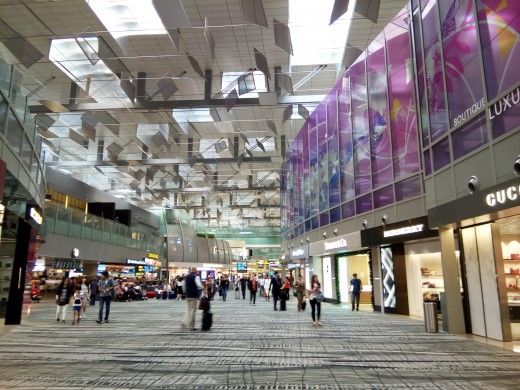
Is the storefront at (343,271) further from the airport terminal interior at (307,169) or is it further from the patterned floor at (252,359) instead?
the patterned floor at (252,359)

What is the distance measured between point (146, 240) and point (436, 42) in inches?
1217

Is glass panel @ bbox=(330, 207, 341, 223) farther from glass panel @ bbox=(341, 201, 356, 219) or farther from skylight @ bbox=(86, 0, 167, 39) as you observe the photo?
skylight @ bbox=(86, 0, 167, 39)

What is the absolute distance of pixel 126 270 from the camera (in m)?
34.8

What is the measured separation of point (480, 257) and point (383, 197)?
203 inches

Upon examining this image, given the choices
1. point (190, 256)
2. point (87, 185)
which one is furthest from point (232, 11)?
point (190, 256)

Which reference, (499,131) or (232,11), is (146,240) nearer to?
(232,11)

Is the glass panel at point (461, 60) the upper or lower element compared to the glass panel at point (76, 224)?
upper

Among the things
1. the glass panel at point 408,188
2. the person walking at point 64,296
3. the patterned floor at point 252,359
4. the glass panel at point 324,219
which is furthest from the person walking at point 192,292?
the glass panel at point 324,219

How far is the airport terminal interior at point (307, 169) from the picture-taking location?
7.07 m

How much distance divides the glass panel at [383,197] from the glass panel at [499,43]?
6333mm

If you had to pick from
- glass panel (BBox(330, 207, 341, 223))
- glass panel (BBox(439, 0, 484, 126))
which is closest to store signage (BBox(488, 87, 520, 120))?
glass panel (BBox(439, 0, 484, 126))

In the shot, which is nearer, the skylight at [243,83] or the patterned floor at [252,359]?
the patterned floor at [252,359]

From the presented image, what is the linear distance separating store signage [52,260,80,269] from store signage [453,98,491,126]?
2278cm

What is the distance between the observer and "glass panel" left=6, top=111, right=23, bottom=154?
26.5 feet
